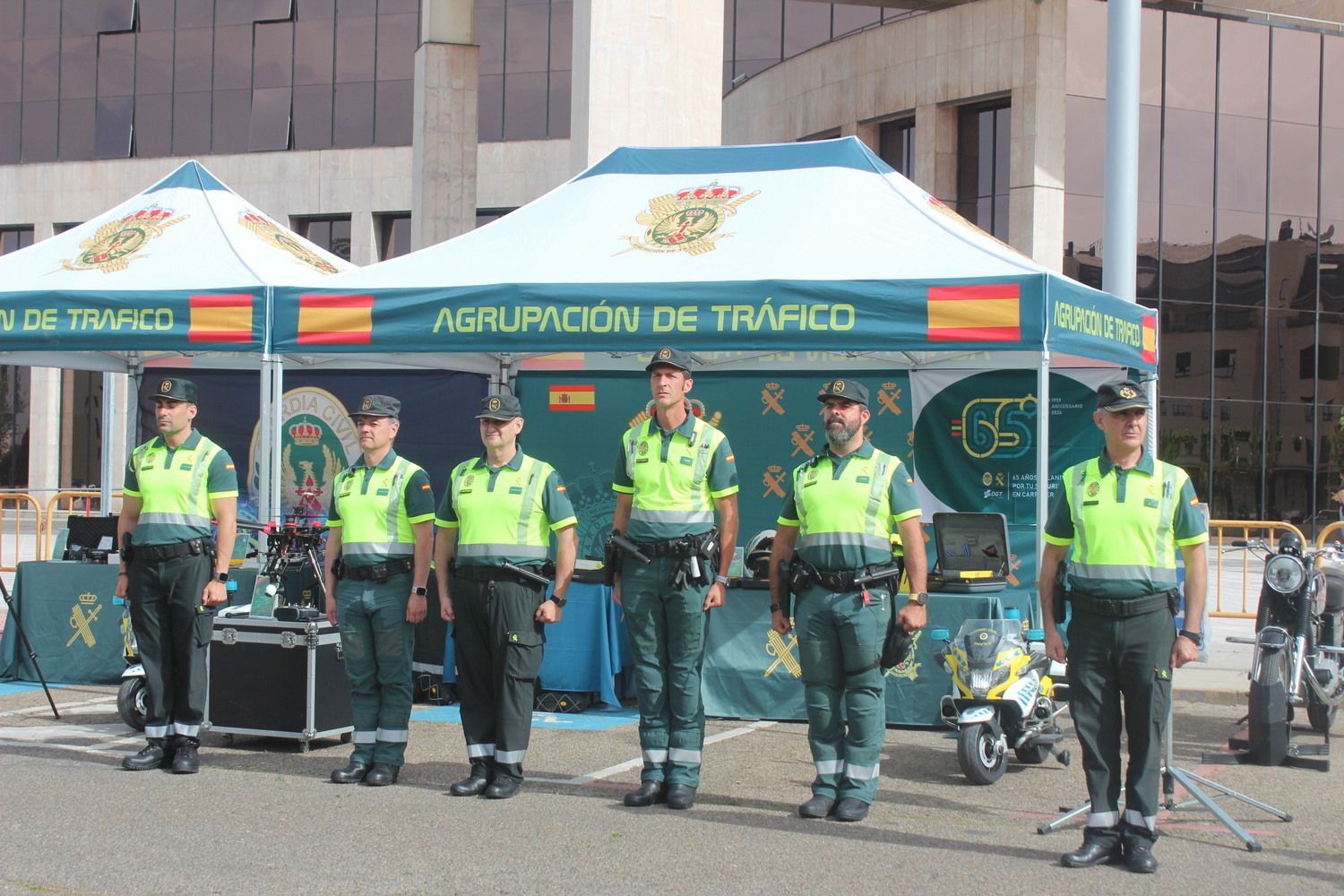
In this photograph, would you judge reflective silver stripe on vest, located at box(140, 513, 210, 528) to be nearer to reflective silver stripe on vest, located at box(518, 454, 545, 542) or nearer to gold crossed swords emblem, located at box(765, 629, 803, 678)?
reflective silver stripe on vest, located at box(518, 454, 545, 542)

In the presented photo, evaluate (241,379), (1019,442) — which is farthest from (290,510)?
(1019,442)

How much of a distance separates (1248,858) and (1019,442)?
232 inches

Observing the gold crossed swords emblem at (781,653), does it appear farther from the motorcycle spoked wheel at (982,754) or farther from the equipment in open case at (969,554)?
the motorcycle spoked wheel at (982,754)

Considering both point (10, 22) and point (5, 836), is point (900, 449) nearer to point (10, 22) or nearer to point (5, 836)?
point (5, 836)

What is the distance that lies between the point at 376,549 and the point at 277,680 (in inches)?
51.8

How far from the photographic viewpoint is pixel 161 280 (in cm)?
1016

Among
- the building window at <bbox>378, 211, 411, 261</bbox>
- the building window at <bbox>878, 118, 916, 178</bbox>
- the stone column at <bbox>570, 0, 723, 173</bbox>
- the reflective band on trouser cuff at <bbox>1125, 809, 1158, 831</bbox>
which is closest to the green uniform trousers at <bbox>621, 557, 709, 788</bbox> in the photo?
the reflective band on trouser cuff at <bbox>1125, 809, 1158, 831</bbox>

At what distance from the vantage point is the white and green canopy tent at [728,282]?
8492 millimetres

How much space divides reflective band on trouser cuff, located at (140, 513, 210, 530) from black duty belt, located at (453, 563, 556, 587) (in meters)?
1.58

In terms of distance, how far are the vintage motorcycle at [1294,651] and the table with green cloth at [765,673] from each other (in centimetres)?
147

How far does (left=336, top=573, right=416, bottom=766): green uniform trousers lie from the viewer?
7.25 metres

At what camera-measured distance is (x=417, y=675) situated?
9922 mm

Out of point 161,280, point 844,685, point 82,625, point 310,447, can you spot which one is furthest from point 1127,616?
point 310,447

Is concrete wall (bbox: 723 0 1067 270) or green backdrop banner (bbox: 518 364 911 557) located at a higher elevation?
concrete wall (bbox: 723 0 1067 270)
